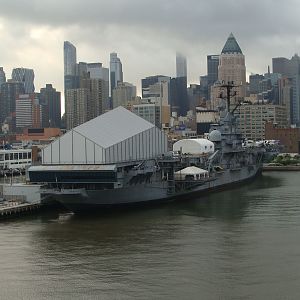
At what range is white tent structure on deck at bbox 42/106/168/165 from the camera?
1635 inches

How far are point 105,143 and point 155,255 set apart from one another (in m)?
16.0

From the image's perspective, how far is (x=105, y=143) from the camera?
41.8 m

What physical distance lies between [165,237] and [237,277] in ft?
28.9

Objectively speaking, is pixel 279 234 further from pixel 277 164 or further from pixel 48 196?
pixel 277 164

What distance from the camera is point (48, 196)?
1593 inches

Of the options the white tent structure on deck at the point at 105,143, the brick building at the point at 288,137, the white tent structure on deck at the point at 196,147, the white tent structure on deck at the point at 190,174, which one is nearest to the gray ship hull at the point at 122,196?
the white tent structure on deck at the point at 190,174

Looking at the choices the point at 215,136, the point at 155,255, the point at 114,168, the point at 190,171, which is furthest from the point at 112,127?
the point at 155,255

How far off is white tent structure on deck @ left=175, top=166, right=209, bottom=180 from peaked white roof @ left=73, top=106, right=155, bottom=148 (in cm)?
489

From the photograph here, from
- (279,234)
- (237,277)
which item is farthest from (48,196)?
(237,277)

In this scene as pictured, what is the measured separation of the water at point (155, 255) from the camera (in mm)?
21875

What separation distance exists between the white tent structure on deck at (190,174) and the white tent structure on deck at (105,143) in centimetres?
298

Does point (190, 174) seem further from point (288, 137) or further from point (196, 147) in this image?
point (288, 137)

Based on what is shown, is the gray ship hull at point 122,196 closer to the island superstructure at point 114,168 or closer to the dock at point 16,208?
the island superstructure at point 114,168

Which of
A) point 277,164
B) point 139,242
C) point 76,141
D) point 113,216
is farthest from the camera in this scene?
point 277,164
